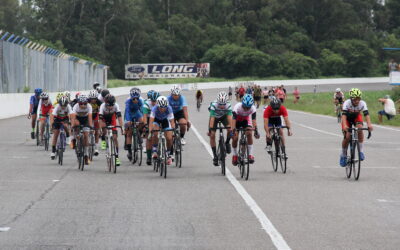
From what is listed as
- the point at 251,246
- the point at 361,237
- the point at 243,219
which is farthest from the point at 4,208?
the point at 361,237

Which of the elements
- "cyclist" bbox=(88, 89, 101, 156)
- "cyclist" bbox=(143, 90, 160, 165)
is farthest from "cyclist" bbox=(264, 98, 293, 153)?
"cyclist" bbox=(88, 89, 101, 156)

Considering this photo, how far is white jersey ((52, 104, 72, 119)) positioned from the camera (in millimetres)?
17438

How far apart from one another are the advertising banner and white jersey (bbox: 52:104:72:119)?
94.4 meters

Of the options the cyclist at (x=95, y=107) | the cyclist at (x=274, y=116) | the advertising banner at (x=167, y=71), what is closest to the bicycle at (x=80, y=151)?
the cyclist at (x=95, y=107)

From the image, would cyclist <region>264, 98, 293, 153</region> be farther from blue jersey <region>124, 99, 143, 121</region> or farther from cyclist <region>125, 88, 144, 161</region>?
blue jersey <region>124, 99, 143, 121</region>

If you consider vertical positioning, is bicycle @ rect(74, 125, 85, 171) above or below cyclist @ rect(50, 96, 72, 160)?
below

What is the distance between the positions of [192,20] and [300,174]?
114410mm

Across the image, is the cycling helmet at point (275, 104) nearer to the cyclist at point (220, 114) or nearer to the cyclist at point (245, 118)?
the cyclist at point (245, 118)

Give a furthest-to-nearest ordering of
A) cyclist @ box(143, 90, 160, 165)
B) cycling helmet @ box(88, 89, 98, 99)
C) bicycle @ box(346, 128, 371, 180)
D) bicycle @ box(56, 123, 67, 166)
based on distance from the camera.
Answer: cycling helmet @ box(88, 89, 98, 99) < bicycle @ box(56, 123, 67, 166) < cyclist @ box(143, 90, 160, 165) < bicycle @ box(346, 128, 371, 180)

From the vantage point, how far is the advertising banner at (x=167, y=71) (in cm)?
11200

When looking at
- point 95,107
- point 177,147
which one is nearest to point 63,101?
point 95,107

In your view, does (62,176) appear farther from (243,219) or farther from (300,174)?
(243,219)

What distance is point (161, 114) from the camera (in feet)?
50.2

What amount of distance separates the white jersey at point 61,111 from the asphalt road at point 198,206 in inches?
40.9
